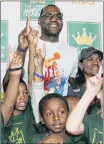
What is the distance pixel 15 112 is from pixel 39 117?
0.10 metres

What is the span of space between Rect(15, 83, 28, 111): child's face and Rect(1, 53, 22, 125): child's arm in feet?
0.12

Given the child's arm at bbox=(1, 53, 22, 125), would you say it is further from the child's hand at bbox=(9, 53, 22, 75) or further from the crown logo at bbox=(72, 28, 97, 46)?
the crown logo at bbox=(72, 28, 97, 46)

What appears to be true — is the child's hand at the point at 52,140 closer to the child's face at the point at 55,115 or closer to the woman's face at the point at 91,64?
the child's face at the point at 55,115

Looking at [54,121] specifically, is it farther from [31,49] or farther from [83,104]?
[31,49]

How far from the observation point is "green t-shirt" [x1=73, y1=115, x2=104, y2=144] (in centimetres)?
105

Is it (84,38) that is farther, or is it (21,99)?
(84,38)

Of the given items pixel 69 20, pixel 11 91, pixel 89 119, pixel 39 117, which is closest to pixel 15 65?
pixel 11 91

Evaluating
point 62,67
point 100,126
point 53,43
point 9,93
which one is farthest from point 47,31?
point 100,126

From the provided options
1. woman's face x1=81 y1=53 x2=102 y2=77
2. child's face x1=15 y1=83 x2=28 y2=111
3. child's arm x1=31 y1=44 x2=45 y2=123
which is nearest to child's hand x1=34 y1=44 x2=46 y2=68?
child's arm x1=31 y1=44 x2=45 y2=123

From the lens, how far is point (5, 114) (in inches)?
43.1

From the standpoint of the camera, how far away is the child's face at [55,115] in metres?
1.02

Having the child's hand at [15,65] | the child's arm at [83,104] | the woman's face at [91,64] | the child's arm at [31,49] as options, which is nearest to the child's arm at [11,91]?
the child's hand at [15,65]

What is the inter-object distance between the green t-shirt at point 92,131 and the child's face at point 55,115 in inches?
2.9

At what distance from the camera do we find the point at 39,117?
44.3 inches
